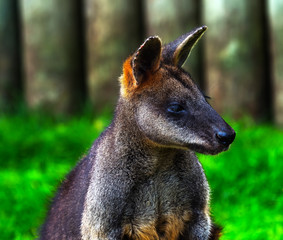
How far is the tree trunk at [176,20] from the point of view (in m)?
6.52

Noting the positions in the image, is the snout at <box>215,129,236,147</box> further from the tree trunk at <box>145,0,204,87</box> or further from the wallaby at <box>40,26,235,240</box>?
the tree trunk at <box>145,0,204,87</box>

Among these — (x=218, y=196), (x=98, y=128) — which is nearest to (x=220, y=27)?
(x=98, y=128)

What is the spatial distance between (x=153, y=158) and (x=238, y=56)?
3437 mm

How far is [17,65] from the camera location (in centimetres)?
715

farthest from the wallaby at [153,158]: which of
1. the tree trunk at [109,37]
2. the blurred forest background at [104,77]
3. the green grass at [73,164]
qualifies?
the tree trunk at [109,37]

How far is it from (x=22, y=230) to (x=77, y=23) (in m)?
2.87

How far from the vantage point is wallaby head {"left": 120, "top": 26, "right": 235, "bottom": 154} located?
3051 millimetres

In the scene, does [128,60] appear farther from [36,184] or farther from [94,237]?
[36,184]

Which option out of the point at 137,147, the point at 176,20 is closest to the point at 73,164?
the point at 176,20

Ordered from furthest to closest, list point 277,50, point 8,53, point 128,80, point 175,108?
point 8,53 → point 277,50 → point 128,80 → point 175,108

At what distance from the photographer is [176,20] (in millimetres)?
6527

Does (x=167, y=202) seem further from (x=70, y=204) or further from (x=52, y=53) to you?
(x=52, y=53)

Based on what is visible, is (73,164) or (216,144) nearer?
(216,144)

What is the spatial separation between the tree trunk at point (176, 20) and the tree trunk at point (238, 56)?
0.48 ft
